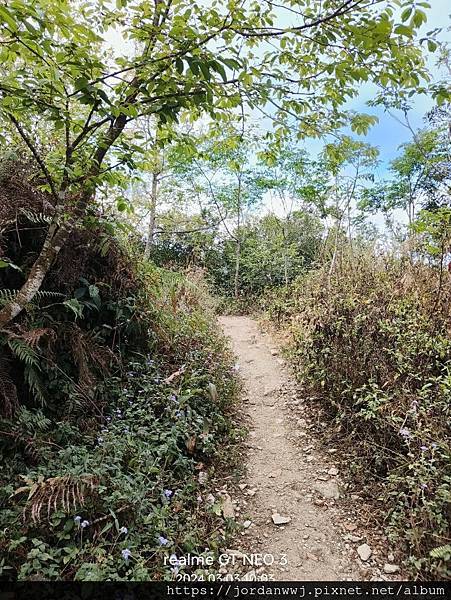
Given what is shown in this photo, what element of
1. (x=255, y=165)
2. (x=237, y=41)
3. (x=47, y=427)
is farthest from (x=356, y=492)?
(x=255, y=165)

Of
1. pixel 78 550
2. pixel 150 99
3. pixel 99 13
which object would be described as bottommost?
pixel 78 550

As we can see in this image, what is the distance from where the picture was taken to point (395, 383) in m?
3.26

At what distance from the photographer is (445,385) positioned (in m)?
2.93

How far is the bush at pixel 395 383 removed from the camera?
7.43ft

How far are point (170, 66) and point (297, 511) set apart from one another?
125 inches

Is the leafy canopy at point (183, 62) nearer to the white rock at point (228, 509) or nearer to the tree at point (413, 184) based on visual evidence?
the white rock at point (228, 509)

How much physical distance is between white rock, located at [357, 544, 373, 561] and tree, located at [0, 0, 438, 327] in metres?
2.88

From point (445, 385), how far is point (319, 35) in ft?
9.01

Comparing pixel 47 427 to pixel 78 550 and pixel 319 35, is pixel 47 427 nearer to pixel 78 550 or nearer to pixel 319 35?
pixel 78 550

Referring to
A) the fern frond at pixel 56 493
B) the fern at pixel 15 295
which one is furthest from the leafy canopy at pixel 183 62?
the fern frond at pixel 56 493

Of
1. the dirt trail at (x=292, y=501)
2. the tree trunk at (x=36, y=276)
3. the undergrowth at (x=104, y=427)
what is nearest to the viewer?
the undergrowth at (x=104, y=427)

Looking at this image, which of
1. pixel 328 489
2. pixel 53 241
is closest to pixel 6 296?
pixel 53 241

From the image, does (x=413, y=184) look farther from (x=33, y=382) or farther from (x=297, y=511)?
(x=33, y=382)

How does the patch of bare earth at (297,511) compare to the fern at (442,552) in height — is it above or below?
below
